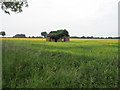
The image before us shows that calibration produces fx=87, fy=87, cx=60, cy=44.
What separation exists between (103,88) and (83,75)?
3.23 feet

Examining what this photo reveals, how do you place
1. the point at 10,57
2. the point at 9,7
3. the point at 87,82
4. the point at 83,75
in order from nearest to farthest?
the point at 87,82
the point at 83,75
the point at 10,57
the point at 9,7

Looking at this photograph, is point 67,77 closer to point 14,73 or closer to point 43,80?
point 43,80

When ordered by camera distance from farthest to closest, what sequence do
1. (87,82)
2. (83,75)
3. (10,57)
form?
(10,57)
(83,75)
(87,82)

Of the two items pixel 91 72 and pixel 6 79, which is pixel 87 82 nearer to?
pixel 91 72

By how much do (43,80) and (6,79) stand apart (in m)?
1.52

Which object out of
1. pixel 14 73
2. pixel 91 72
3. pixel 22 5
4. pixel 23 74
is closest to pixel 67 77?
pixel 91 72

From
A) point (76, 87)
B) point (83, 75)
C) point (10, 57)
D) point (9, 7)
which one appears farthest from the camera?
point (9, 7)

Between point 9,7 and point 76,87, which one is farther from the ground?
point 9,7

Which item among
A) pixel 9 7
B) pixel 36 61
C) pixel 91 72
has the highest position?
pixel 9 7

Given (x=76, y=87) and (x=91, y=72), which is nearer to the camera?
(x=76, y=87)

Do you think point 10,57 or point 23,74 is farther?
point 10,57

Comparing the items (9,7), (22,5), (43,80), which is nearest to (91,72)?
(43,80)

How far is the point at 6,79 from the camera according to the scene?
356 cm

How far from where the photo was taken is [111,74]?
441cm
